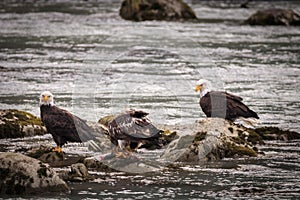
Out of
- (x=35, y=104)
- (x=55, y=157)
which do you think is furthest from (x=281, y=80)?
(x=55, y=157)

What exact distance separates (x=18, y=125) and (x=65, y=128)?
1.43 metres

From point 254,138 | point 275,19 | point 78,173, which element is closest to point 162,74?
point 254,138

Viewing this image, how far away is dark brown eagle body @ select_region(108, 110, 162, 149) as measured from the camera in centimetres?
991

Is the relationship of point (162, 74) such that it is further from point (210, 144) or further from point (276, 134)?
point (210, 144)

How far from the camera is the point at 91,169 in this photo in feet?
32.1

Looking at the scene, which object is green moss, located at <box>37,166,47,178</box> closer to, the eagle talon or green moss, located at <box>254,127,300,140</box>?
the eagle talon

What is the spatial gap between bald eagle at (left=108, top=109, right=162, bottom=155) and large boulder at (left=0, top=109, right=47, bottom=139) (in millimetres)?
1899

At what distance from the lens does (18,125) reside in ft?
38.2

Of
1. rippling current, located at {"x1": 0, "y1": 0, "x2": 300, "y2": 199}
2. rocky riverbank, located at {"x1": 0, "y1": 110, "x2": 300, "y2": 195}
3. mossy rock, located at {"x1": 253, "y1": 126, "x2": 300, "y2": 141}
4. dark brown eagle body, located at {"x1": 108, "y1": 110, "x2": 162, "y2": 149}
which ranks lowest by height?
rippling current, located at {"x1": 0, "y1": 0, "x2": 300, "y2": 199}

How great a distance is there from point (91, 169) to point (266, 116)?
4.23 m

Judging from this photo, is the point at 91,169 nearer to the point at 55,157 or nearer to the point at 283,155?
the point at 55,157

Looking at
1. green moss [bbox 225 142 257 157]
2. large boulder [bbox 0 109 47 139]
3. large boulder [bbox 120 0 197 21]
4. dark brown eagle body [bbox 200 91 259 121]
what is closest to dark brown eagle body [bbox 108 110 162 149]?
green moss [bbox 225 142 257 157]

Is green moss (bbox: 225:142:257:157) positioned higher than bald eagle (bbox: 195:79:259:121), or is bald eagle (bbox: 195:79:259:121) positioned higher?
bald eagle (bbox: 195:79:259:121)

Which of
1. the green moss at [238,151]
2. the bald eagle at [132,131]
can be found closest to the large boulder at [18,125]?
the bald eagle at [132,131]
